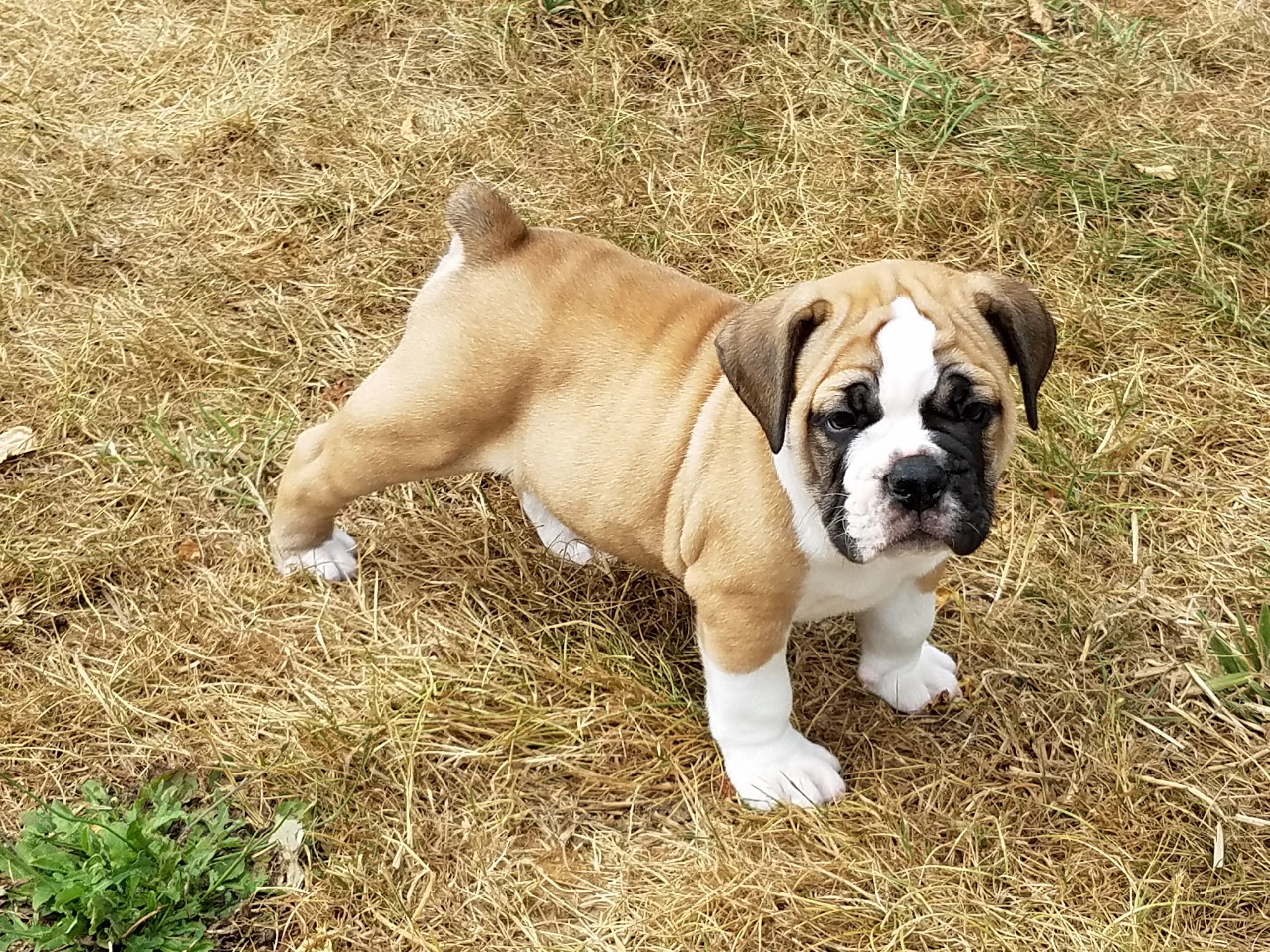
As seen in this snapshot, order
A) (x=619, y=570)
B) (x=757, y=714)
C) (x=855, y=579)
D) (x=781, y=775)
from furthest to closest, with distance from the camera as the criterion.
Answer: (x=619, y=570) < (x=781, y=775) < (x=757, y=714) < (x=855, y=579)

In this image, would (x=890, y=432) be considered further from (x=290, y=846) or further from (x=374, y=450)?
(x=290, y=846)

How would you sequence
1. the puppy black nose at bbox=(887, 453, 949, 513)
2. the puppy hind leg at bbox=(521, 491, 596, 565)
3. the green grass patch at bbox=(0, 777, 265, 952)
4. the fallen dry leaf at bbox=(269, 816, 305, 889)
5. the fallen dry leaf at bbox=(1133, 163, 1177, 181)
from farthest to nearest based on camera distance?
the fallen dry leaf at bbox=(1133, 163, 1177, 181) → the puppy hind leg at bbox=(521, 491, 596, 565) → the fallen dry leaf at bbox=(269, 816, 305, 889) → the green grass patch at bbox=(0, 777, 265, 952) → the puppy black nose at bbox=(887, 453, 949, 513)

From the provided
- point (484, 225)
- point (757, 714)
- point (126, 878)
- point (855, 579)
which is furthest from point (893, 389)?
point (126, 878)

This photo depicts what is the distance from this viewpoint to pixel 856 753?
4059mm

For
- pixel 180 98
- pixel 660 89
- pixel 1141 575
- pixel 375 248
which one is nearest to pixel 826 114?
pixel 660 89

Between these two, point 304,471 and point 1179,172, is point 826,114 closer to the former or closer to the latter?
point 1179,172

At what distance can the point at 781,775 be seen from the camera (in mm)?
3828

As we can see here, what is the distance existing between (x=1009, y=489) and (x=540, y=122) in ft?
11.0

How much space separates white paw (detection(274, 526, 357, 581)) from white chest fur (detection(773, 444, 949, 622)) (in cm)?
188

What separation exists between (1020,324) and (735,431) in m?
0.84

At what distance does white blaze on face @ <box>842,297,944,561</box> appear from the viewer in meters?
3.01

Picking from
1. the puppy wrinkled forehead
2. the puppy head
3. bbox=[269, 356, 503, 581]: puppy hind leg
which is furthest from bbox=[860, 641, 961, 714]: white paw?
bbox=[269, 356, 503, 581]: puppy hind leg

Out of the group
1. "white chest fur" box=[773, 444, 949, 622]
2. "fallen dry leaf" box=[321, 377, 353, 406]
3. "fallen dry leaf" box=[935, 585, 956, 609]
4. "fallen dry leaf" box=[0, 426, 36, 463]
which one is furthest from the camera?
"fallen dry leaf" box=[321, 377, 353, 406]

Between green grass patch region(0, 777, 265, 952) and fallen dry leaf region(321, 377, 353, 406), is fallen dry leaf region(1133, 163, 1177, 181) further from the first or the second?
green grass patch region(0, 777, 265, 952)
